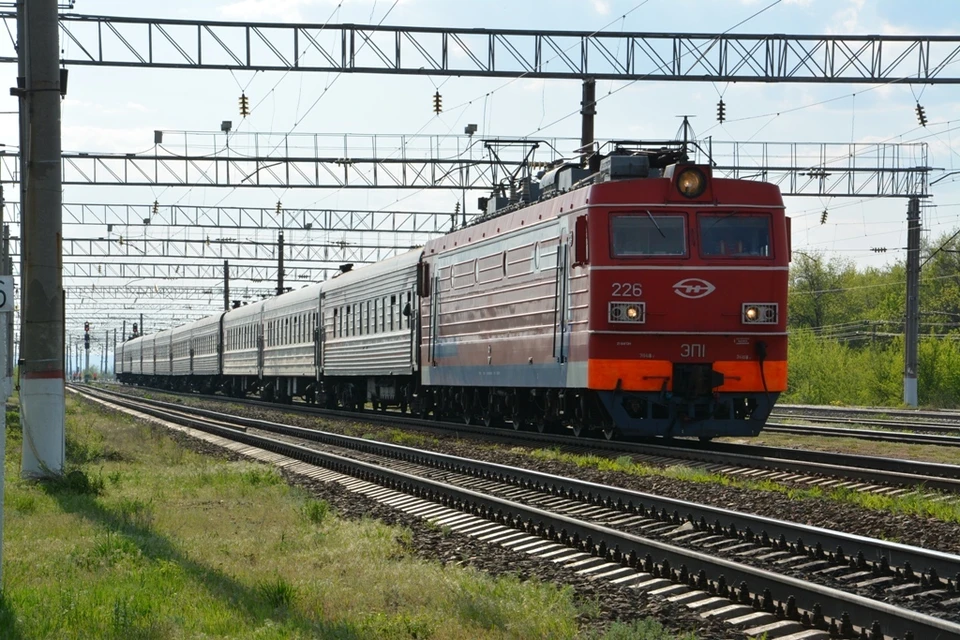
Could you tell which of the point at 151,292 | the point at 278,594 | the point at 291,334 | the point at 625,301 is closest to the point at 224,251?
the point at 291,334

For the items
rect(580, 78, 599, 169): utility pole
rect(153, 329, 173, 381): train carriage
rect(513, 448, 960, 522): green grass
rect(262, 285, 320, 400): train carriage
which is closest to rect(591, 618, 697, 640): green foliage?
rect(513, 448, 960, 522): green grass

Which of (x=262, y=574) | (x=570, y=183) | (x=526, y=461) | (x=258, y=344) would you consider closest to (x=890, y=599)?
(x=262, y=574)

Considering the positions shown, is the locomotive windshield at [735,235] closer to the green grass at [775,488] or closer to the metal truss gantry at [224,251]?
the green grass at [775,488]

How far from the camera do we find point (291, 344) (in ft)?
132

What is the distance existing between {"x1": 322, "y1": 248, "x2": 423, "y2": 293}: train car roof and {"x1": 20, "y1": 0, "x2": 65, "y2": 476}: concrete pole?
12413 millimetres

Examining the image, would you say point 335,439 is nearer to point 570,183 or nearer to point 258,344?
point 570,183

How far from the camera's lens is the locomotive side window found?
1689 cm

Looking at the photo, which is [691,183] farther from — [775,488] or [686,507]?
[686,507]

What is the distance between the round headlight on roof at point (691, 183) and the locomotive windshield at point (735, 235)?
0.36m

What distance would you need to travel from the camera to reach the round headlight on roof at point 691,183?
17.0 m

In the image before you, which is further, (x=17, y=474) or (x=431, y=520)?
(x=17, y=474)

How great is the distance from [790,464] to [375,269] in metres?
17.9

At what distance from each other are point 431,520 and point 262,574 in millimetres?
3107

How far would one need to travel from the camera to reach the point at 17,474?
597 inches
